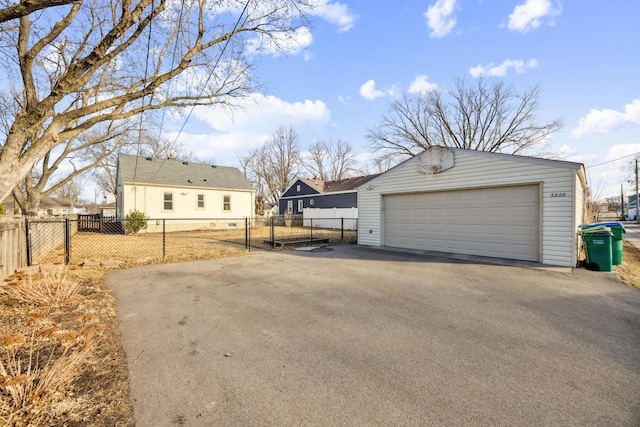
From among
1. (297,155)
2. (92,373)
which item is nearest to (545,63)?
(92,373)

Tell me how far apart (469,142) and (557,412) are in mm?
26841

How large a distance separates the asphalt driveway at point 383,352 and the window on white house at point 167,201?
1529 cm

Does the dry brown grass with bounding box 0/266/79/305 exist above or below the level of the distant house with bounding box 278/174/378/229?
below

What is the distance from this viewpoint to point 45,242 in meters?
9.20

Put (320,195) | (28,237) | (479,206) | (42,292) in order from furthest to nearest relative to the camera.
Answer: (320,195) → (479,206) → (28,237) → (42,292)

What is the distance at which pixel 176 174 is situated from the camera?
2108 centimetres

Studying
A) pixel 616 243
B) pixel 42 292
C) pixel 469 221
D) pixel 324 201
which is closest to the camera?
pixel 42 292

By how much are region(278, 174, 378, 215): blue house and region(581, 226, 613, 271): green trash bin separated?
17.8 metres

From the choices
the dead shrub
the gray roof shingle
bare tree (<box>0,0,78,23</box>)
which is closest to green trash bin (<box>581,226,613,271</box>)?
the dead shrub

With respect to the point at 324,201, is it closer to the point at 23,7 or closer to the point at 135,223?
the point at 135,223

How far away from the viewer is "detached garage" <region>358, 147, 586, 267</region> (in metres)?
7.61

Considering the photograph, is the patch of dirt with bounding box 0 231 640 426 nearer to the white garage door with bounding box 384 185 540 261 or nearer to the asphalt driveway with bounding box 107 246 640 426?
the asphalt driveway with bounding box 107 246 640 426

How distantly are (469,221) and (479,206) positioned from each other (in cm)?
56

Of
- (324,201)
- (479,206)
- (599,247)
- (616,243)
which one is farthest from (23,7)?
(324,201)
